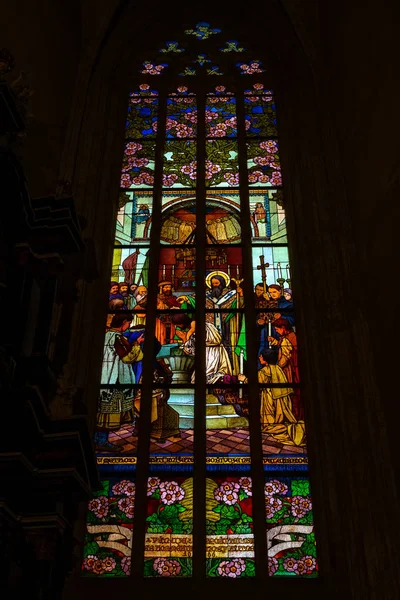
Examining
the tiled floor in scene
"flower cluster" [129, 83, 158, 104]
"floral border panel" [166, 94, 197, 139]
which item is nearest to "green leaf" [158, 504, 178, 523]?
the tiled floor in scene

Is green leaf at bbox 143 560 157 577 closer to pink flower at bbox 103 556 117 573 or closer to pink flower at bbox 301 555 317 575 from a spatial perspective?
pink flower at bbox 103 556 117 573

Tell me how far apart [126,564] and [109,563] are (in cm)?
13

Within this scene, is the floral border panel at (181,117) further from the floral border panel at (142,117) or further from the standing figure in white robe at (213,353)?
the standing figure in white robe at (213,353)

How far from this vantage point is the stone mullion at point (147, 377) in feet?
20.0

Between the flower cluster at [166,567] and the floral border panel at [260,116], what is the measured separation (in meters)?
4.98

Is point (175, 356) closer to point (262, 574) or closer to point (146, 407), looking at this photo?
point (146, 407)

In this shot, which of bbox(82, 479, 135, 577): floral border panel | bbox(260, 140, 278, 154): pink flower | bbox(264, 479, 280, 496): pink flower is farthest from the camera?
bbox(260, 140, 278, 154): pink flower

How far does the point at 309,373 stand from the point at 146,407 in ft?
4.70

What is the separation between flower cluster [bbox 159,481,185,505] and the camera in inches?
249

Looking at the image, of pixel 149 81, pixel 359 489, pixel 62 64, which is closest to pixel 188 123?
pixel 149 81

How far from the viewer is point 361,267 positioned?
7.08 meters

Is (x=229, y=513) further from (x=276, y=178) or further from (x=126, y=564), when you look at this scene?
(x=276, y=178)

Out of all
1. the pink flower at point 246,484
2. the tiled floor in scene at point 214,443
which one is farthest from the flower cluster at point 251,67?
the pink flower at point 246,484

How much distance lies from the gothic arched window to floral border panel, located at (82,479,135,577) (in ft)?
0.04
